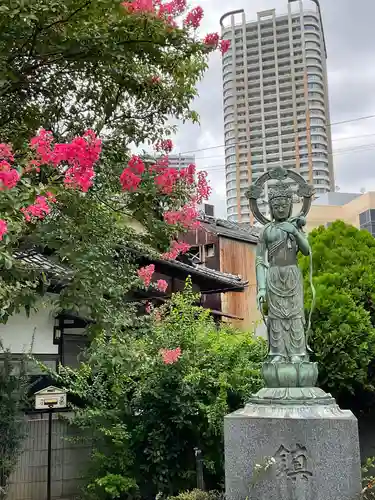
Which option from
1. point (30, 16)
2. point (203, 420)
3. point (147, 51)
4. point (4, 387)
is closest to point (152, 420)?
point (203, 420)

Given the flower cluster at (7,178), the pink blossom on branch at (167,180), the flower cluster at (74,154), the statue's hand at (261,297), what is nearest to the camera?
the flower cluster at (7,178)

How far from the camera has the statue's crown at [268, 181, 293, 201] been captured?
21.0ft

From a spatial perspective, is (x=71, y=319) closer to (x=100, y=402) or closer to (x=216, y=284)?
(x=100, y=402)

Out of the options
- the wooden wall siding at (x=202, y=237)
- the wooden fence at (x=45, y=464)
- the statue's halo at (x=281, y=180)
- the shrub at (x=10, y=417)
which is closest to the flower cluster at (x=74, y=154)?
the statue's halo at (x=281, y=180)

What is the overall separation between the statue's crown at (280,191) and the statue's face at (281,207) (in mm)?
49

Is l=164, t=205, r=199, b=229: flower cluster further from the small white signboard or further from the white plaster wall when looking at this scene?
the white plaster wall

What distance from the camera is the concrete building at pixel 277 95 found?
186 feet

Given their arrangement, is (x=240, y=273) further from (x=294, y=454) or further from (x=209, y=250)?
(x=294, y=454)

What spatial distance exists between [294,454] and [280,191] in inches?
119

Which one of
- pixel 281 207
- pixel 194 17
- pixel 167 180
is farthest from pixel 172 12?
pixel 281 207

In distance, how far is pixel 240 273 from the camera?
2141 centimetres

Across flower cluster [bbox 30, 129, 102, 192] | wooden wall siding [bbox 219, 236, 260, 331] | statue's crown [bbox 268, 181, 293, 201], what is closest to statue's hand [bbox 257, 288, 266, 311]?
statue's crown [bbox 268, 181, 293, 201]

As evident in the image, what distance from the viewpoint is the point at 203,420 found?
8781 millimetres

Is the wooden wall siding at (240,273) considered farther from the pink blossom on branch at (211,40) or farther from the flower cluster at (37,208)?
the flower cluster at (37,208)
